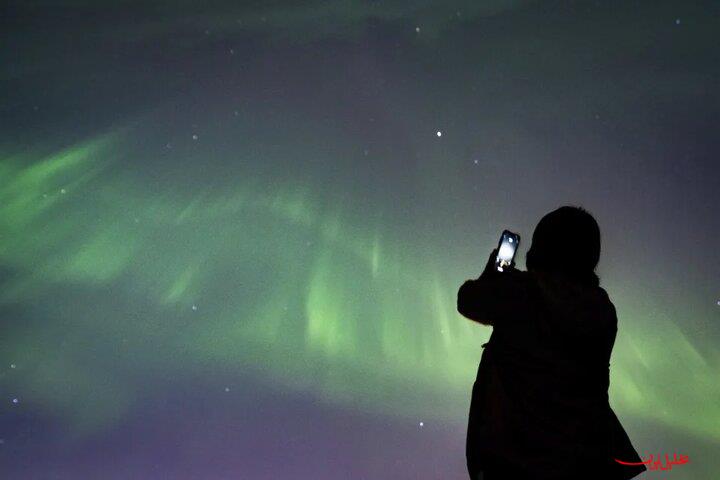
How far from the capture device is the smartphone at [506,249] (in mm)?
1534

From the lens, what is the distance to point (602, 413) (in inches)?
53.7

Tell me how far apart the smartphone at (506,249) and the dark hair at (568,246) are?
83 millimetres

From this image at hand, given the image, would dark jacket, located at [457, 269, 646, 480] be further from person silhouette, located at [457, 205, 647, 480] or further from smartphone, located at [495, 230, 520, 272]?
smartphone, located at [495, 230, 520, 272]

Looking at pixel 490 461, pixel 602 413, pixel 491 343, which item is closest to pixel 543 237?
pixel 491 343

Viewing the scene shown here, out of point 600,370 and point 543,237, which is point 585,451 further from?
point 543,237

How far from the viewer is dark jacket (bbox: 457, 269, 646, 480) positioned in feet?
4.22

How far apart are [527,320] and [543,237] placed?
0.20m

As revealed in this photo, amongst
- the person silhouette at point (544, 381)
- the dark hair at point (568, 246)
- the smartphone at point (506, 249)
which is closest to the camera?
the person silhouette at point (544, 381)

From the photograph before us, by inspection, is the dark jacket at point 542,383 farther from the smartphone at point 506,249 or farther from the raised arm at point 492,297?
the smartphone at point 506,249

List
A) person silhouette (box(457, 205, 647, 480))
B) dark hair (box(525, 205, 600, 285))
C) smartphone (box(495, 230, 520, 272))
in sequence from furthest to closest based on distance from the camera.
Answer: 1. smartphone (box(495, 230, 520, 272))
2. dark hair (box(525, 205, 600, 285))
3. person silhouette (box(457, 205, 647, 480))

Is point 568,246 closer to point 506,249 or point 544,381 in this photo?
point 506,249

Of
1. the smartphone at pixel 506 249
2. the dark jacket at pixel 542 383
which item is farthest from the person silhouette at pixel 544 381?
the smartphone at pixel 506 249

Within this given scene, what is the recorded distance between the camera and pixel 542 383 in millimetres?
1326

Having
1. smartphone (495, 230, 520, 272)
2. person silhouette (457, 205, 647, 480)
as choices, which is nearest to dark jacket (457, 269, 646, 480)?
person silhouette (457, 205, 647, 480)
